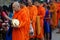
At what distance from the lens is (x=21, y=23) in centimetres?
809

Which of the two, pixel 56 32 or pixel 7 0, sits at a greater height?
pixel 7 0

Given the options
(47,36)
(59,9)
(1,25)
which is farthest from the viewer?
(59,9)

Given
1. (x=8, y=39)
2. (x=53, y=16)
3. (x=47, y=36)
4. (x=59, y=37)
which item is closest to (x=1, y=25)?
(x=8, y=39)

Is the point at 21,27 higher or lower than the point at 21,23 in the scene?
lower

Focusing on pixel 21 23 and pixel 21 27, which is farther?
pixel 21 27

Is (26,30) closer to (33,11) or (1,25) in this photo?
(1,25)

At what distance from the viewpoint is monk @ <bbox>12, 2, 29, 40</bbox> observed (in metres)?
8.08

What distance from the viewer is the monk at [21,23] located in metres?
8.08

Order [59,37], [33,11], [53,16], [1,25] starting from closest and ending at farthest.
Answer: [1,25]
[33,11]
[59,37]
[53,16]

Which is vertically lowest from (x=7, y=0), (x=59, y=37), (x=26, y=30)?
(x=59, y=37)

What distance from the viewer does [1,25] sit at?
9812mm

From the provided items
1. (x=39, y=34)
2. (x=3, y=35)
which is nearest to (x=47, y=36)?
(x=39, y=34)

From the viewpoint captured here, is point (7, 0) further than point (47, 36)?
No

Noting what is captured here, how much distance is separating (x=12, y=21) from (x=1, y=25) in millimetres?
1915
